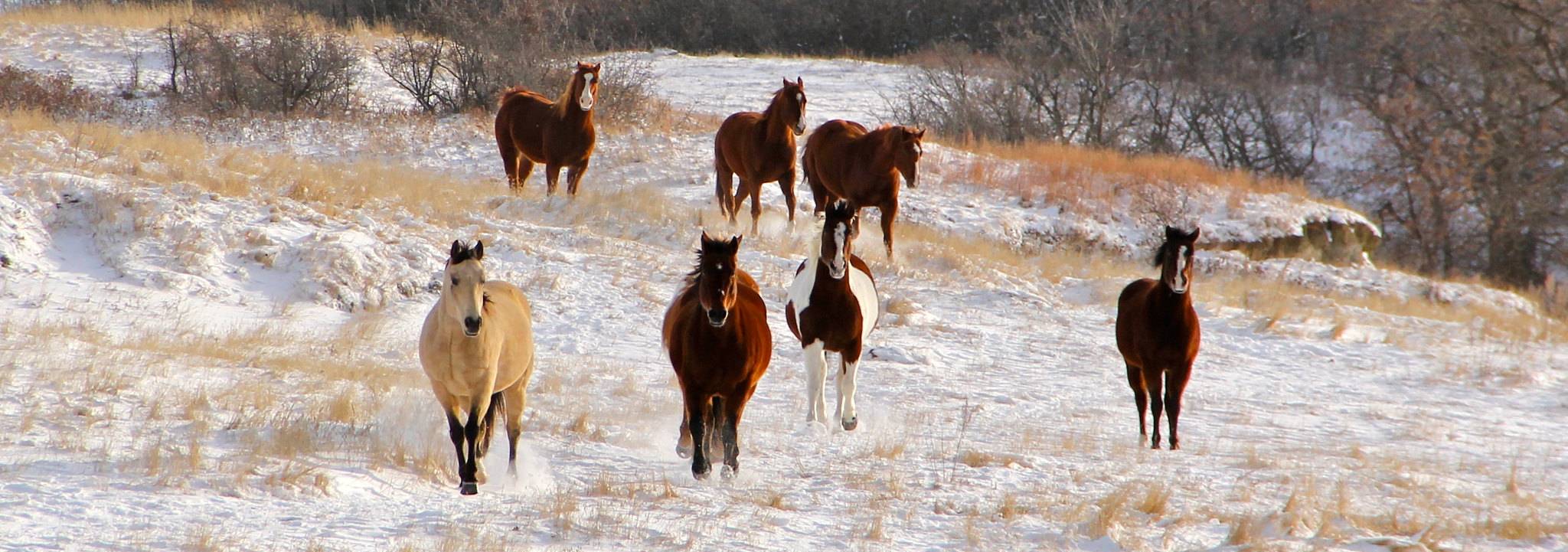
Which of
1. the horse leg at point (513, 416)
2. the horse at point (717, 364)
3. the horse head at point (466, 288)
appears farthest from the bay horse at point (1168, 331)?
the horse head at point (466, 288)

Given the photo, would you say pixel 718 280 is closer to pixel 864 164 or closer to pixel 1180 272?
pixel 1180 272

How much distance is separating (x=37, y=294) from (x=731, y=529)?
6.00m

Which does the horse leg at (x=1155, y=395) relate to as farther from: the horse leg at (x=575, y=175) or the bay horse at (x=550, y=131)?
the horse leg at (x=575, y=175)

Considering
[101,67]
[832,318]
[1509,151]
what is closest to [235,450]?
[832,318]

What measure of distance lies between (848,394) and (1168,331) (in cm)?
194

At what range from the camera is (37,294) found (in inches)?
331

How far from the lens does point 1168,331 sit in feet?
23.8

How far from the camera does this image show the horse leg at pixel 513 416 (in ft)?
19.4

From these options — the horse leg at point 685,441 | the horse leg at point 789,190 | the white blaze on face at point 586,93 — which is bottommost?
the horse leg at point 685,441

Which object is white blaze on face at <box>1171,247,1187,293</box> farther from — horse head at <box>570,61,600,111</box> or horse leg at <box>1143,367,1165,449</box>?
horse head at <box>570,61,600,111</box>

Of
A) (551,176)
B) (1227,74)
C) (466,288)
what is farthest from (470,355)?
(1227,74)

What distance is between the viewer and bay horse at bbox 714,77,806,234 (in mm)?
13055

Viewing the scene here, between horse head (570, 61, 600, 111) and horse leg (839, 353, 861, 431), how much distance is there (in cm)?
729

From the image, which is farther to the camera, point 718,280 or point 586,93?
point 586,93
